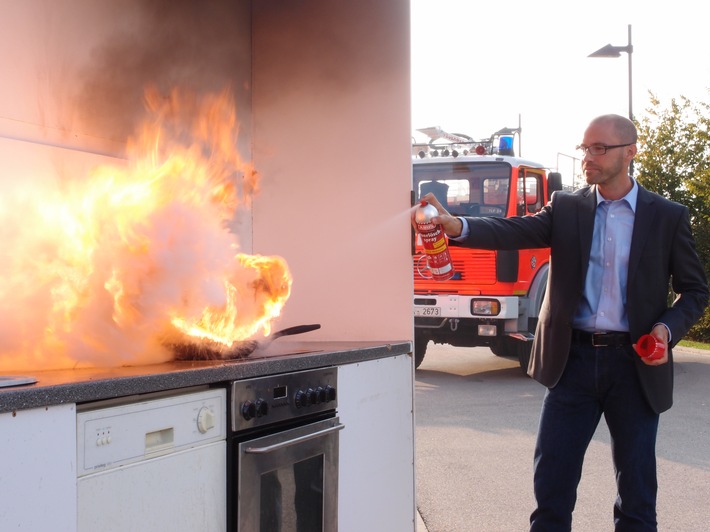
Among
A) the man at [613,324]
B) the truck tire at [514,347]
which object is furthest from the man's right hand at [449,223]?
the truck tire at [514,347]

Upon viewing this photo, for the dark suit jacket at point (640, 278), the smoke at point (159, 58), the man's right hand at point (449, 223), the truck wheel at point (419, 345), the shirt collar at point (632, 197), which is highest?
the smoke at point (159, 58)

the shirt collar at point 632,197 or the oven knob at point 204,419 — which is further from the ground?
the shirt collar at point 632,197

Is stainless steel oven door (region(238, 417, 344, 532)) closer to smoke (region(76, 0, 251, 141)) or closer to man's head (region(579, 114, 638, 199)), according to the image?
man's head (region(579, 114, 638, 199))

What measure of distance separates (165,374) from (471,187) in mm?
9157

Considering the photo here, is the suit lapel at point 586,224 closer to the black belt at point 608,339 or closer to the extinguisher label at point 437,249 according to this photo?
the black belt at point 608,339

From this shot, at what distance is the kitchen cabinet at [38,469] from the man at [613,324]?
219 cm

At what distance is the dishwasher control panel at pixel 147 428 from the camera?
2.46 metres

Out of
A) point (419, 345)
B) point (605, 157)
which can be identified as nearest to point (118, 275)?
point (605, 157)

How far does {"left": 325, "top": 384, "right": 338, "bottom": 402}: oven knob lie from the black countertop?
4.0 inches

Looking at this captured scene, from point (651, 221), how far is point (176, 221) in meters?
2.06

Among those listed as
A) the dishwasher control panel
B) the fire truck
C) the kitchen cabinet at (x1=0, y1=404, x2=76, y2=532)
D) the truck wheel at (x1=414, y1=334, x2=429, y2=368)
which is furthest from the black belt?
the truck wheel at (x1=414, y1=334, x2=429, y2=368)

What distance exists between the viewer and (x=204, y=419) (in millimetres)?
2896

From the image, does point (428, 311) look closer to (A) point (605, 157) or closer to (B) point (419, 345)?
(B) point (419, 345)

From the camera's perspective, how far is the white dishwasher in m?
2.46
